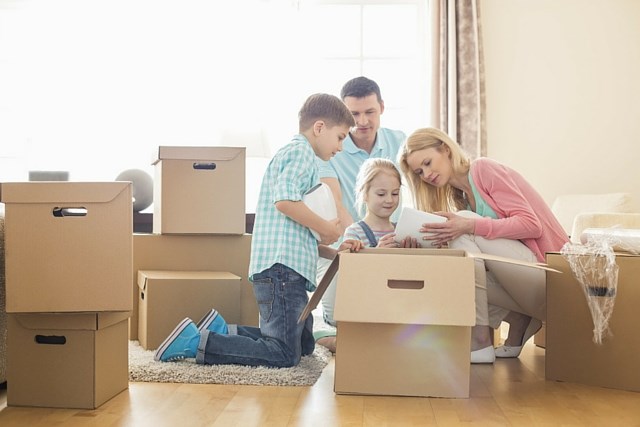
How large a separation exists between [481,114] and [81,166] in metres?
2.42

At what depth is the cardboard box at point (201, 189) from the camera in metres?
2.89

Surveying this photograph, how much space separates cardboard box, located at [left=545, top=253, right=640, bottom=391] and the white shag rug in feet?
2.27

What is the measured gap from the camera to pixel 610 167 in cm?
470

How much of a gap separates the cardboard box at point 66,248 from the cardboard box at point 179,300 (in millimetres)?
801

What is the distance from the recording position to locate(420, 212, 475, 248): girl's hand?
8.13 feet

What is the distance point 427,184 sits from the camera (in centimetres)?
269

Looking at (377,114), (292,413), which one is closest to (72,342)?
(292,413)

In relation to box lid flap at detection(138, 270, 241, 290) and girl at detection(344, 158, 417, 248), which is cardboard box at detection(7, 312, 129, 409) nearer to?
box lid flap at detection(138, 270, 241, 290)

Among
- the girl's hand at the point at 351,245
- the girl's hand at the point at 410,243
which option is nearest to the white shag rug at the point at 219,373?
the girl's hand at the point at 351,245

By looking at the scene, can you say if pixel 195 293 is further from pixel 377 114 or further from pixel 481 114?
pixel 481 114

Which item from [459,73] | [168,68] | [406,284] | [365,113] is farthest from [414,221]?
[168,68]

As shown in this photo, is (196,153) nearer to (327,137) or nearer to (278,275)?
(327,137)

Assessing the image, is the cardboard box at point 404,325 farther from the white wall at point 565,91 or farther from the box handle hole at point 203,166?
the white wall at point 565,91

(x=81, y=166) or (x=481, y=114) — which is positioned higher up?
(x=481, y=114)
